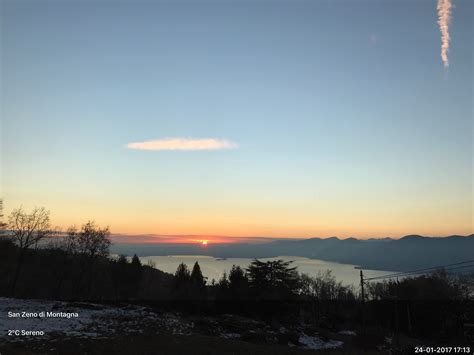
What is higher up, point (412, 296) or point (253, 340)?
point (253, 340)

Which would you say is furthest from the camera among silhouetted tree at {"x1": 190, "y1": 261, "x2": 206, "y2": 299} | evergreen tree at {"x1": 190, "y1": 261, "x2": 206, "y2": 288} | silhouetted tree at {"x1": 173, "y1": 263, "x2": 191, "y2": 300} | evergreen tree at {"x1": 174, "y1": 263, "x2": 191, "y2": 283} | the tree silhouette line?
evergreen tree at {"x1": 174, "y1": 263, "x2": 191, "y2": 283}

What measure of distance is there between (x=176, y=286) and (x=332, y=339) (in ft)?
169

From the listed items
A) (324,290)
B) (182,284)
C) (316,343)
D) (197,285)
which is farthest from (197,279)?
(316,343)

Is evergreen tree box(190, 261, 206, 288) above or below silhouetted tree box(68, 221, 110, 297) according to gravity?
below

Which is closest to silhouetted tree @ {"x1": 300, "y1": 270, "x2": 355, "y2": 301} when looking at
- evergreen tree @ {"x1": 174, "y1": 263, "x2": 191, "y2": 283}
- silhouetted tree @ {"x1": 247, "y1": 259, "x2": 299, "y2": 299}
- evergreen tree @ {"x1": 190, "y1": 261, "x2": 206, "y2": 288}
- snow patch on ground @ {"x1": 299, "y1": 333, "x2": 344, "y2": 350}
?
evergreen tree @ {"x1": 190, "y1": 261, "x2": 206, "y2": 288}

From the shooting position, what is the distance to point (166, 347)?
2422 cm

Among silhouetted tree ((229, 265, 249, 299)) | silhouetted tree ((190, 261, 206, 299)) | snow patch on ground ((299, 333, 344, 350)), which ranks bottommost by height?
silhouetted tree ((190, 261, 206, 299))

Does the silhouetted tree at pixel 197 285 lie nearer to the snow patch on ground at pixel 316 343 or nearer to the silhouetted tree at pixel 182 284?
the silhouetted tree at pixel 182 284

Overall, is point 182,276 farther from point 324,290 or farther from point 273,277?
point 324,290

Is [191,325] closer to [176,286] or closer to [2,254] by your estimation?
[2,254]

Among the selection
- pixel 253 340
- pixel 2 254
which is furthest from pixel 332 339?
pixel 2 254

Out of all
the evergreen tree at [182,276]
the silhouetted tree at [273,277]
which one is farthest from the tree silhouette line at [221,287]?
the evergreen tree at [182,276]

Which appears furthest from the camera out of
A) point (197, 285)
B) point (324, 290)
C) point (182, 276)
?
point (324, 290)

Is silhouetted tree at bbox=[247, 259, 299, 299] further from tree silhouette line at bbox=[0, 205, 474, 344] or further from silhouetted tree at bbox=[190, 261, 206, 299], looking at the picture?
silhouetted tree at bbox=[190, 261, 206, 299]
